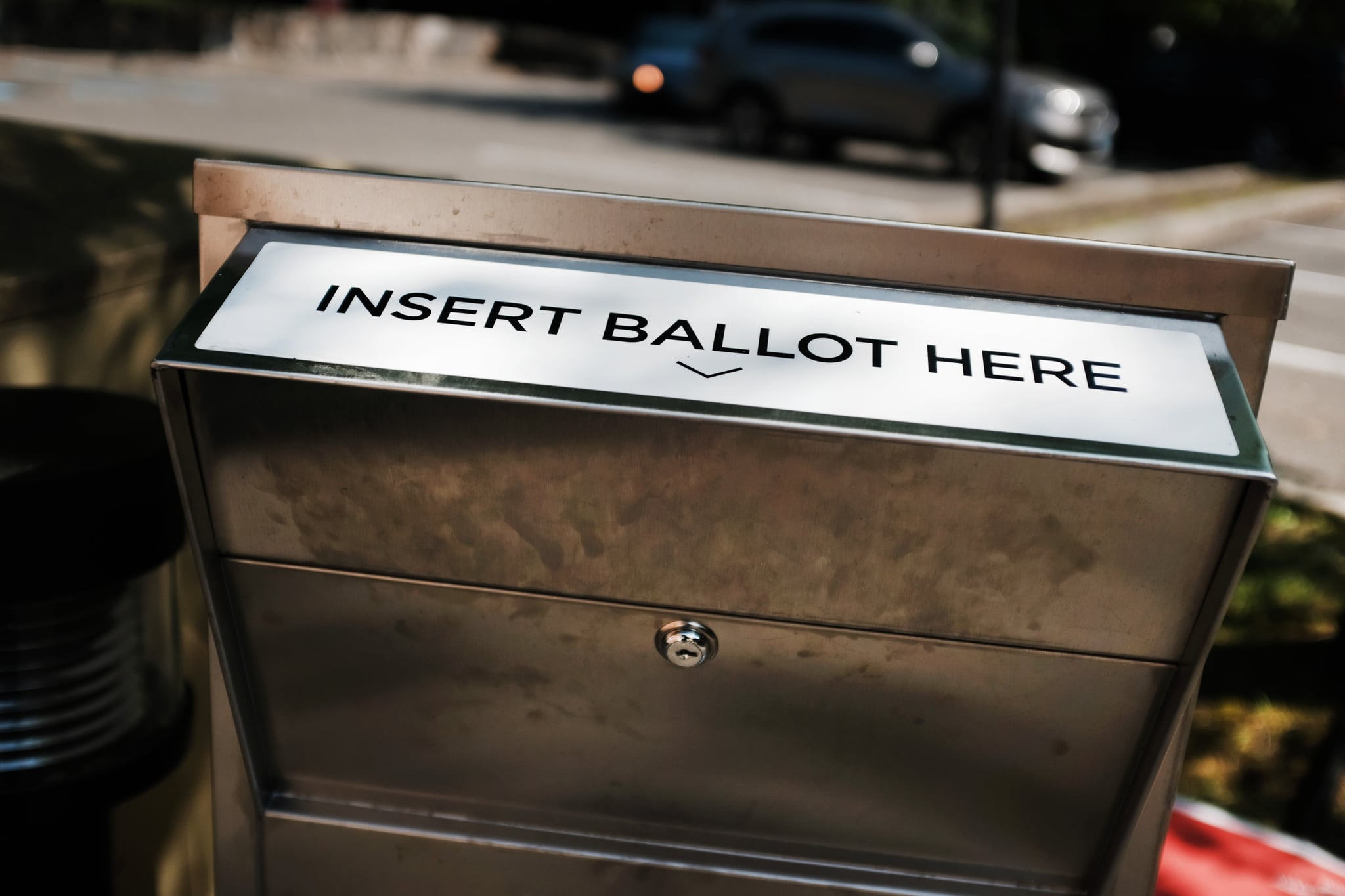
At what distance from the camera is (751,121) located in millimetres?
12414

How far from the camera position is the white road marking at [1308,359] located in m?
6.49

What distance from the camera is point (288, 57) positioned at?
1917 centimetres

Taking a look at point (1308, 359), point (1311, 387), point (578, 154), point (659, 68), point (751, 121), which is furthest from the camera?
point (659, 68)

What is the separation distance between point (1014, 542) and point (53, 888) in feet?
4.61

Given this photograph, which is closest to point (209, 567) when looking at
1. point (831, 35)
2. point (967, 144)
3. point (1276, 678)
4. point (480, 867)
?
point (480, 867)

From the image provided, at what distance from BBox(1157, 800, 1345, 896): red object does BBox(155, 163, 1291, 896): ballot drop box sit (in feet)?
2.03

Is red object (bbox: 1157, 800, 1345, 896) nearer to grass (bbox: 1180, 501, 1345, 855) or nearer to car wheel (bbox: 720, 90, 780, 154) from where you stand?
grass (bbox: 1180, 501, 1345, 855)

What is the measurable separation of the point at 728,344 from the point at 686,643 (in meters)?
0.33

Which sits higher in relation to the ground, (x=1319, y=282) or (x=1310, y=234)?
(x=1319, y=282)

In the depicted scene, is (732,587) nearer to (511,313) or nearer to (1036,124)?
(511,313)

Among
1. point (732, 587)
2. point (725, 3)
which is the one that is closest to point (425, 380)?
point (732, 587)

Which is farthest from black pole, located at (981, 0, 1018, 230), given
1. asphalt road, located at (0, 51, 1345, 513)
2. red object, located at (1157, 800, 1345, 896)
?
red object, located at (1157, 800, 1345, 896)

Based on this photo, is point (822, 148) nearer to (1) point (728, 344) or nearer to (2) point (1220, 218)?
(2) point (1220, 218)

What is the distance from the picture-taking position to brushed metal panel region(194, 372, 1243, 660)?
3.73 ft
